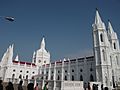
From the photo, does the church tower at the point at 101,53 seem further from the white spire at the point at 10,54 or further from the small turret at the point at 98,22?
the white spire at the point at 10,54

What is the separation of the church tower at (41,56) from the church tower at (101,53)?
3622cm

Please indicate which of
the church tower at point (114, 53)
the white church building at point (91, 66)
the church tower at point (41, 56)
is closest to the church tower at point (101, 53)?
the white church building at point (91, 66)

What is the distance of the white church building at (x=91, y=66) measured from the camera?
45.3 meters

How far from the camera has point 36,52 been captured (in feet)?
265

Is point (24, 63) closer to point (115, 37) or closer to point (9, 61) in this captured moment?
point (9, 61)

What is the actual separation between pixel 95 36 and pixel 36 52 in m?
39.7

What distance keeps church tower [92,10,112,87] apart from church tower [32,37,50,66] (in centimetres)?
3622

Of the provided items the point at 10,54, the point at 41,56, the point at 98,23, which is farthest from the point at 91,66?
the point at 41,56

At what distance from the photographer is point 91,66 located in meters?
49.7

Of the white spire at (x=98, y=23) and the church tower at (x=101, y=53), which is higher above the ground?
the white spire at (x=98, y=23)

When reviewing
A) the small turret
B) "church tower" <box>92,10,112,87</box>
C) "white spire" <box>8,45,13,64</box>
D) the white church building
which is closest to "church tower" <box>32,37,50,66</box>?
the white church building

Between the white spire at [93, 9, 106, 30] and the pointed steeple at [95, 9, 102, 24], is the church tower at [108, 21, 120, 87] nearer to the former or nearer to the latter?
the white spire at [93, 9, 106, 30]

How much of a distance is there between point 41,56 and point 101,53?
1588 inches

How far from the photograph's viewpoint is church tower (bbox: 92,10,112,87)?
143 feet
